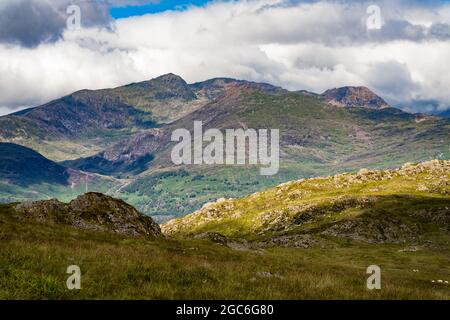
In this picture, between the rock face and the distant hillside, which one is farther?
the distant hillside

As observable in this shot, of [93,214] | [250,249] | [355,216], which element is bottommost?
[250,249]

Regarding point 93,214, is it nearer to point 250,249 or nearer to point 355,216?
point 250,249

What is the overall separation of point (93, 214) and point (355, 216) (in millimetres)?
92742

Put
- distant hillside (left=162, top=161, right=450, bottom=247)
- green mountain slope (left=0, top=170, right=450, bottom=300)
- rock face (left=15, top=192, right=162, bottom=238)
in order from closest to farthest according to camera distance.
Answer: green mountain slope (left=0, top=170, right=450, bottom=300)
rock face (left=15, top=192, right=162, bottom=238)
distant hillside (left=162, top=161, right=450, bottom=247)

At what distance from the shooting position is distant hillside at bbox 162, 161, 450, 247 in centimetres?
13100

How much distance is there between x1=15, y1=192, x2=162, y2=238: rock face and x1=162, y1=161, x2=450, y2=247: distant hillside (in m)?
29.1

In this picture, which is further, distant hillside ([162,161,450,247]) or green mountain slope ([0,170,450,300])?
distant hillside ([162,161,450,247])

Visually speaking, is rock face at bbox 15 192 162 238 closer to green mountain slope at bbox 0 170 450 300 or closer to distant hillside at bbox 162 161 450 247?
green mountain slope at bbox 0 170 450 300

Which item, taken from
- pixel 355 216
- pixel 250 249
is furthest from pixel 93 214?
pixel 355 216

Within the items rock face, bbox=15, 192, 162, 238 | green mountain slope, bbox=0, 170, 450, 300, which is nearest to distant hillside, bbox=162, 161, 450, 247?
green mountain slope, bbox=0, 170, 450, 300

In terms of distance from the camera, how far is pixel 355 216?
140 m

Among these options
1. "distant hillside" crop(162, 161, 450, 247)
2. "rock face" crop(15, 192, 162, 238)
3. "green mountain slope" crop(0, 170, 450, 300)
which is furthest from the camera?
"distant hillside" crop(162, 161, 450, 247)
